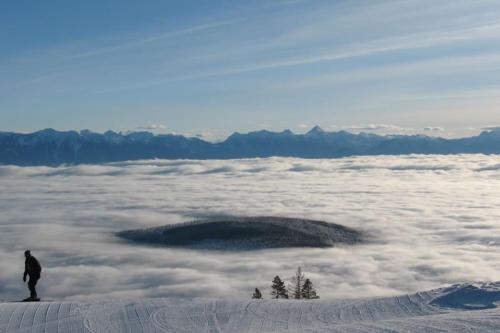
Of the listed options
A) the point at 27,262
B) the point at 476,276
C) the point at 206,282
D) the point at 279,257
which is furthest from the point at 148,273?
the point at 27,262

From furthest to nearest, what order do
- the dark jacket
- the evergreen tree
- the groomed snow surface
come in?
the evergreen tree < the dark jacket < the groomed snow surface

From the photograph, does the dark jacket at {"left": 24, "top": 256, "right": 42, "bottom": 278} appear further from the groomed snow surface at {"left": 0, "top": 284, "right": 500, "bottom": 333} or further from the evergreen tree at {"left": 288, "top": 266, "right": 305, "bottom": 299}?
the evergreen tree at {"left": 288, "top": 266, "right": 305, "bottom": 299}

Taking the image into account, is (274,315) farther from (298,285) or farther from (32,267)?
(298,285)

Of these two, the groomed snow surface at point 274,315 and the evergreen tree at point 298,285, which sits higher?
the groomed snow surface at point 274,315

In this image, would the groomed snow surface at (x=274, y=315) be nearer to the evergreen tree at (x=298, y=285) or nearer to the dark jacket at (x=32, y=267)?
the dark jacket at (x=32, y=267)

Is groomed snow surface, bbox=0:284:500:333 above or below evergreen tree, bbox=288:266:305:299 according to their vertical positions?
above

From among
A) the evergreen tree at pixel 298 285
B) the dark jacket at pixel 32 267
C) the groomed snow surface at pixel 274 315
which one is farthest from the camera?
the evergreen tree at pixel 298 285

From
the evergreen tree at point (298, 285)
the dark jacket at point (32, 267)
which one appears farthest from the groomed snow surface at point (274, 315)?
the evergreen tree at point (298, 285)

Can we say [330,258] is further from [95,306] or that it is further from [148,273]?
[95,306]

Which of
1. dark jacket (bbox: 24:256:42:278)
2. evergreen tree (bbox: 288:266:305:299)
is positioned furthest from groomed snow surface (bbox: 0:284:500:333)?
evergreen tree (bbox: 288:266:305:299)
